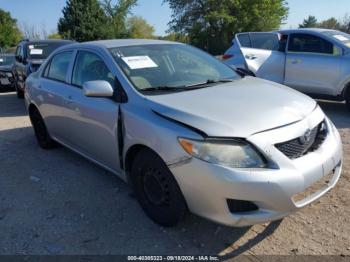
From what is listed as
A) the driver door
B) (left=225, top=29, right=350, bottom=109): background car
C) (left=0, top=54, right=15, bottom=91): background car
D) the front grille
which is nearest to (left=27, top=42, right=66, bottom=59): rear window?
(left=0, top=54, right=15, bottom=91): background car

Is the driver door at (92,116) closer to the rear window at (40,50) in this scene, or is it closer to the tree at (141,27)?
the rear window at (40,50)

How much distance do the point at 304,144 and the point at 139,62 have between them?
1.76 meters

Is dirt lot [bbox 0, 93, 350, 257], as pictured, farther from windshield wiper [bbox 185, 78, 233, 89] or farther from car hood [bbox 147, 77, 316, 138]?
windshield wiper [bbox 185, 78, 233, 89]

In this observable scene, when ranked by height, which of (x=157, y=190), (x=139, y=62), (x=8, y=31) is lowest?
(x=157, y=190)

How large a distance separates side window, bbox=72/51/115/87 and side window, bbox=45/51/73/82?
0.30m

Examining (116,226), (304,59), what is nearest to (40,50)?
(304,59)

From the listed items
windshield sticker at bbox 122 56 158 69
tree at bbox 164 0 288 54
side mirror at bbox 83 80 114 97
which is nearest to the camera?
side mirror at bbox 83 80 114 97

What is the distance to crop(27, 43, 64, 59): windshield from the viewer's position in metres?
9.38

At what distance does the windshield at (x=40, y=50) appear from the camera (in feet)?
30.8

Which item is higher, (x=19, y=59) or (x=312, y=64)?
(x=19, y=59)

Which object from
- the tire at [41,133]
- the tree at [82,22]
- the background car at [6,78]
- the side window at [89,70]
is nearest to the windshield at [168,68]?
the side window at [89,70]

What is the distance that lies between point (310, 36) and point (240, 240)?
549cm

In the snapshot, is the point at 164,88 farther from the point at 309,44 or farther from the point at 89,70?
the point at 309,44

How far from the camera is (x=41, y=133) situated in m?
5.47
